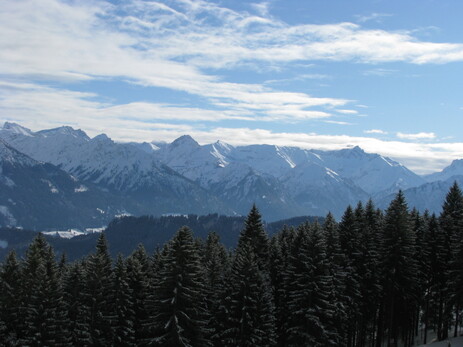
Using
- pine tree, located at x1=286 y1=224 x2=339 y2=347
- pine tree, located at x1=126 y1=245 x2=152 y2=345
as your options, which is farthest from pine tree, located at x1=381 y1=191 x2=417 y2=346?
pine tree, located at x1=126 y1=245 x2=152 y2=345

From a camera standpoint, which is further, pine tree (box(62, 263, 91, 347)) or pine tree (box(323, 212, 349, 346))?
pine tree (box(62, 263, 91, 347))

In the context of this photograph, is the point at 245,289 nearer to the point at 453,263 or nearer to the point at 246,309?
the point at 246,309

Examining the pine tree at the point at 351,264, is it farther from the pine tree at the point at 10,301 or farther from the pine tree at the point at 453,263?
the pine tree at the point at 10,301

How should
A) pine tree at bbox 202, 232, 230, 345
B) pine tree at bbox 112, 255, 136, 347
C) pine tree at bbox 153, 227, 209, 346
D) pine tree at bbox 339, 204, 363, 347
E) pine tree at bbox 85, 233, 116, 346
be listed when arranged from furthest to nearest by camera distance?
pine tree at bbox 339, 204, 363, 347 → pine tree at bbox 112, 255, 136, 347 → pine tree at bbox 202, 232, 230, 345 → pine tree at bbox 85, 233, 116, 346 → pine tree at bbox 153, 227, 209, 346

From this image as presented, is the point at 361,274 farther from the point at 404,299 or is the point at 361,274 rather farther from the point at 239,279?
the point at 239,279

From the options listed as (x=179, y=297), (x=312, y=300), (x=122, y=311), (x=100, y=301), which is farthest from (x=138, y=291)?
(x=312, y=300)

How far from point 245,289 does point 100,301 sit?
15753 mm

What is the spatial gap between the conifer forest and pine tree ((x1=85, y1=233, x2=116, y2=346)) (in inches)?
4.6

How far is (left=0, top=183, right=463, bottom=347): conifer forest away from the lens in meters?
52.9

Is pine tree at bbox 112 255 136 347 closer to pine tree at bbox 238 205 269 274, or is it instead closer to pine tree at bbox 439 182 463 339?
pine tree at bbox 238 205 269 274

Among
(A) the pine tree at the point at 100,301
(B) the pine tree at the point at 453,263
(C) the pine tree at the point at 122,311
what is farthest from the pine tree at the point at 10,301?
(B) the pine tree at the point at 453,263

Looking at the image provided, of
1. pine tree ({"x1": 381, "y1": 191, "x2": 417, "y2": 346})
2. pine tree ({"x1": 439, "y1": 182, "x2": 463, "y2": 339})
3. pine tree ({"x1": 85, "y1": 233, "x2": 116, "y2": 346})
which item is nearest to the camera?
pine tree ({"x1": 85, "y1": 233, "x2": 116, "y2": 346})

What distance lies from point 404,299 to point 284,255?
1453cm

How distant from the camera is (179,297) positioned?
169 ft
